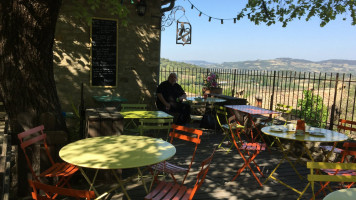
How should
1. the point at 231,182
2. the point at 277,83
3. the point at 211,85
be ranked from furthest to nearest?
the point at 211,85 → the point at 277,83 → the point at 231,182

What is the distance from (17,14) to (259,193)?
374 cm

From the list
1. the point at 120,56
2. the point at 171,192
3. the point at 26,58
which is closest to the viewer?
the point at 171,192

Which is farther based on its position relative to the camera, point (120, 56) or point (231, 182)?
point (120, 56)

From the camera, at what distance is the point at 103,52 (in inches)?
301

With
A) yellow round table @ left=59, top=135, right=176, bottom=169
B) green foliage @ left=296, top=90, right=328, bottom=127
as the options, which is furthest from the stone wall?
yellow round table @ left=59, top=135, right=176, bottom=169

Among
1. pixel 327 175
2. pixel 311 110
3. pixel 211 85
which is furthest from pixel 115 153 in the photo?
pixel 211 85

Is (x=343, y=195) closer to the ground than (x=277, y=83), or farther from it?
closer to the ground

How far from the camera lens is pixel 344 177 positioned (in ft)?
7.68

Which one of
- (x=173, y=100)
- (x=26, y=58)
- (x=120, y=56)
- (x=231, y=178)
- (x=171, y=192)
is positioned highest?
(x=120, y=56)

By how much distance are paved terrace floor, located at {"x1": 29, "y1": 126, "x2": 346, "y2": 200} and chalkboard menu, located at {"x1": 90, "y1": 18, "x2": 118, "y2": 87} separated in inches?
128

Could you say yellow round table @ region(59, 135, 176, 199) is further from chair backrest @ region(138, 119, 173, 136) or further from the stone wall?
the stone wall

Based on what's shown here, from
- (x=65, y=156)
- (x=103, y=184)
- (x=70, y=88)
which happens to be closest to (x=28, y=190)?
(x=103, y=184)

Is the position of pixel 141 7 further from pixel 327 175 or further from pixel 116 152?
pixel 327 175

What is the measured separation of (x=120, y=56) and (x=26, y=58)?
4.14 metres
